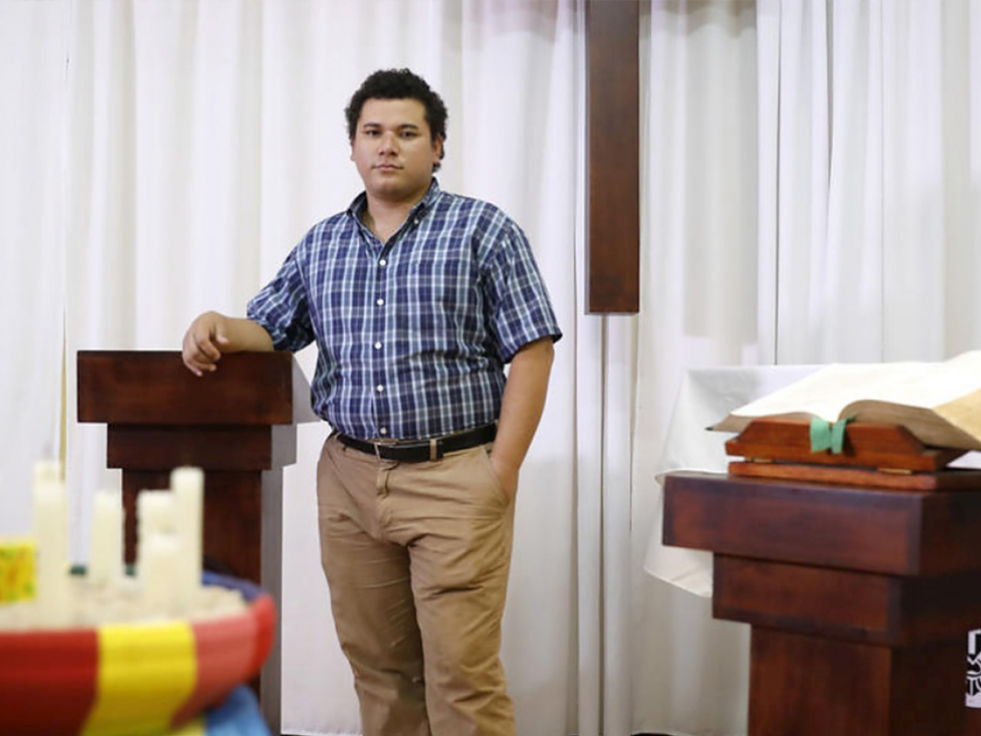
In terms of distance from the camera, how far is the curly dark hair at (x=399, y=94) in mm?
2211

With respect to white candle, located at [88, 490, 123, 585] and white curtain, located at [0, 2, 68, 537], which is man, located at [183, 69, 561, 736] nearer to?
white curtain, located at [0, 2, 68, 537]

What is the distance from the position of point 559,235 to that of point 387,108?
87 centimetres

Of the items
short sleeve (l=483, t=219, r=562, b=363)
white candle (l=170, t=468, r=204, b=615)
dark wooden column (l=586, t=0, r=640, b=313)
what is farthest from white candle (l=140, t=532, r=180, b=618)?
dark wooden column (l=586, t=0, r=640, b=313)

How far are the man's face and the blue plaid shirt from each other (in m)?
0.05

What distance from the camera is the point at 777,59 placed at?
2.87 meters

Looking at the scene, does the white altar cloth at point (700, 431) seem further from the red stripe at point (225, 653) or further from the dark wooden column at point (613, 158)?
the red stripe at point (225, 653)

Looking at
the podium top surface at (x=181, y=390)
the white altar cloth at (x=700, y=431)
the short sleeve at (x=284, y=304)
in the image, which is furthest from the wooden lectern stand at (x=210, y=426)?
the white altar cloth at (x=700, y=431)

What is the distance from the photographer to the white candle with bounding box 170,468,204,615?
2.12ft

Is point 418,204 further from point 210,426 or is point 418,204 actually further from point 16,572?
point 16,572

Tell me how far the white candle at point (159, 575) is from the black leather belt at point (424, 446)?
1.45m

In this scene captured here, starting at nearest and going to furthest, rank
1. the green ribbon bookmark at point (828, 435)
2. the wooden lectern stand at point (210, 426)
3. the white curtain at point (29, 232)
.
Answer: the green ribbon bookmark at point (828, 435)
the wooden lectern stand at point (210, 426)
the white curtain at point (29, 232)

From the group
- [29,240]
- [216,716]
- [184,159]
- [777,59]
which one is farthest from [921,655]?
[29,240]

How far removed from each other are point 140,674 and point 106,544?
0.13 meters

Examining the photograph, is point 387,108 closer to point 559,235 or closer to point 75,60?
point 559,235
